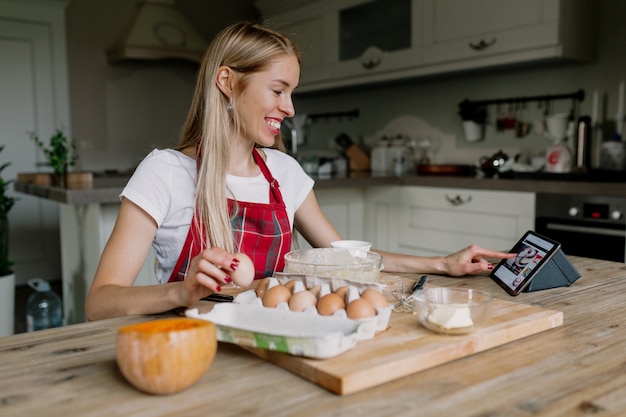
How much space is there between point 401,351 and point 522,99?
9.29ft

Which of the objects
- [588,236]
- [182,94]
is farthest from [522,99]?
[182,94]

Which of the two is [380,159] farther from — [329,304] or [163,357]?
[163,357]

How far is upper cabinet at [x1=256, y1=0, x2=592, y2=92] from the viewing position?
9.00 ft

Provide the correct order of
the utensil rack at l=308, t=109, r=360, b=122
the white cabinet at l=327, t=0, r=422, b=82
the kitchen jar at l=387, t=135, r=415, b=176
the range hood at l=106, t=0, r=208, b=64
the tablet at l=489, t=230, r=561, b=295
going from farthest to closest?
1. the range hood at l=106, t=0, r=208, b=64
2. the utensil rack at l=308, t=109, r=360, b=122
3. the kitchen jar at l=387, t=135, r=415, b=176
4. the white cabinet at l=327, t=0, r=422, b=82
5. the tablet at l=489, t=230, r=561, b=295

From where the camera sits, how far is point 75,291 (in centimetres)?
245

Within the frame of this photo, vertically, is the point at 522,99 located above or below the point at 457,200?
above

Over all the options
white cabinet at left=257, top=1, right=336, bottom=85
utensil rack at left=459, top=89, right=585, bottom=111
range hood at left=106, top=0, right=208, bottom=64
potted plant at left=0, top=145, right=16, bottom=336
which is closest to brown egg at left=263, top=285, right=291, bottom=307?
potted plant at left=0, top=145, right=16, bottom=336

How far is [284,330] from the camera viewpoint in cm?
71

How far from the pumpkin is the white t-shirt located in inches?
25.4

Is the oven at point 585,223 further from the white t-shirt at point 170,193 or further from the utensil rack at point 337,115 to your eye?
the utensil rack at point 337,115

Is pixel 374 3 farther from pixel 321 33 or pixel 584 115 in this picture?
pixel 584 115

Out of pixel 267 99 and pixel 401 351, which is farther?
pixel 267 99

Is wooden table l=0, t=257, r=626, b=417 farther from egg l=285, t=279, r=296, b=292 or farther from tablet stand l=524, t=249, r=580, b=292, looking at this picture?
tablet stand l=524, t=249, r=580, b=292

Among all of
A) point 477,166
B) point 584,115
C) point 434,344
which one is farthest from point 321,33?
point 434,344
